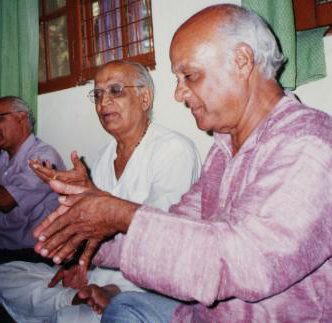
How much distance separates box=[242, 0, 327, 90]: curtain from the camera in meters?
1.77

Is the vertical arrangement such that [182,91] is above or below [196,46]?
below

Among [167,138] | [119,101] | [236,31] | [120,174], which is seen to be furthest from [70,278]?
[236,31]

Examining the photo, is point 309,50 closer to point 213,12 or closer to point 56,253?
point 213,12

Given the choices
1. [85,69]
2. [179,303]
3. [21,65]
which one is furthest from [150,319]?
[21,65]

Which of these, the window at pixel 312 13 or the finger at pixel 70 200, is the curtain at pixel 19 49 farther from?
the finger at pixel 70 200

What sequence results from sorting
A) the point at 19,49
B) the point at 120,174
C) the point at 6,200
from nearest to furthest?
the point at 120,174 < the point at 6,200 < the point at 19,49

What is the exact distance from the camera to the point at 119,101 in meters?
2.47

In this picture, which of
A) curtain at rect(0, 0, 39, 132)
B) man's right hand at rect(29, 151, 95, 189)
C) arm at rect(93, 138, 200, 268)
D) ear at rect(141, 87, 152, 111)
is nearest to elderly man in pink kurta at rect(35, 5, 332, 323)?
man's right hand at rect(29, 151, 95, 189)

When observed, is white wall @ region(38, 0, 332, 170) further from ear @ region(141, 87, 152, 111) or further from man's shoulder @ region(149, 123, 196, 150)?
man's shoulder @ region(149, 123, 196, 150)

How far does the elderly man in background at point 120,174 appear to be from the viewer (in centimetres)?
205

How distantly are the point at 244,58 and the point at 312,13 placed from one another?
0.95 m

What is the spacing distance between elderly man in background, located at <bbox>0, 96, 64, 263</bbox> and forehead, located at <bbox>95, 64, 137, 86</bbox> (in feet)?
2.81

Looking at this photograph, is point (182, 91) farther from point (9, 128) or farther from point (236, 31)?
point (9, 128)

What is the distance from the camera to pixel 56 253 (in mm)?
1067
